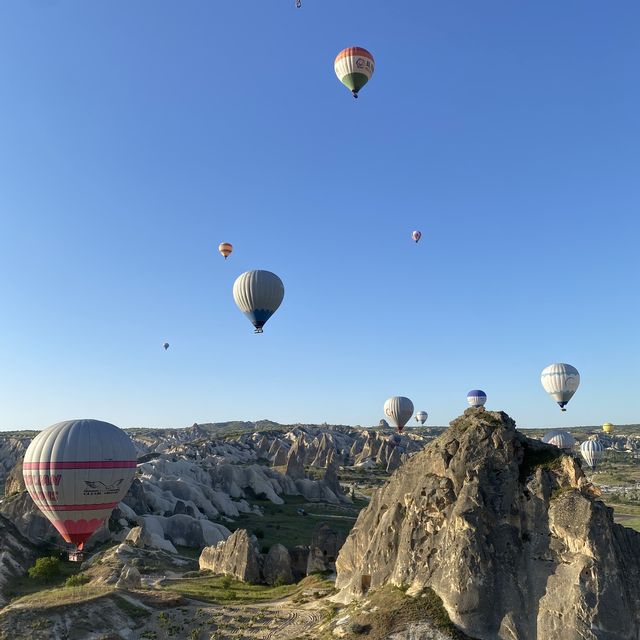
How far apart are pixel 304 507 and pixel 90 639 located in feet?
262

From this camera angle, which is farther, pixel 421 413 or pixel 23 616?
pixel 421 413

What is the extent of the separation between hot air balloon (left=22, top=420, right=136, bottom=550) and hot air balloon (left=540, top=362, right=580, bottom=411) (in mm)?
64004

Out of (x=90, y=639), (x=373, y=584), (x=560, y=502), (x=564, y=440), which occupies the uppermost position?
(x=564, y=440)

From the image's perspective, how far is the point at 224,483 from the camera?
363 ft

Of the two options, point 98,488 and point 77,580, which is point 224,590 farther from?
point 98,488

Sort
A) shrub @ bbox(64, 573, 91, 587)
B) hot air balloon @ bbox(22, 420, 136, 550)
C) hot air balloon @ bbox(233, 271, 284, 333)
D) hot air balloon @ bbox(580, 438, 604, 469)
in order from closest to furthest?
hot air balloon @ bbox(22, 420, 136, 550) → shrub @ bbox(64, 573, 91, 587) → hot air balloon @ bbox(233, 271, 284, 333) → hot air balloon @ bbox(580, 438, 604, 469)

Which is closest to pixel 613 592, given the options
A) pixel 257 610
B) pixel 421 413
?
pixel 257 610

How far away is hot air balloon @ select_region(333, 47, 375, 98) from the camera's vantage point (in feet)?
177

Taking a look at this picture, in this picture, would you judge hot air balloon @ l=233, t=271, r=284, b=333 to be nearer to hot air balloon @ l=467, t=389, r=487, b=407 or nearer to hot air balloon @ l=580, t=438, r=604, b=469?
hot air balloon @ l=467, t=389, r=487, b=407

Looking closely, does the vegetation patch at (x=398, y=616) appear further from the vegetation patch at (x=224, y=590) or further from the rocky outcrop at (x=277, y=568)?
the rocky outcrop at (x=277, y=568)

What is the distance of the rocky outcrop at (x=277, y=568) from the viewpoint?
47.2 meters

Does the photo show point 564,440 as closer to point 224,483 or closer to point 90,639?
point 224,483

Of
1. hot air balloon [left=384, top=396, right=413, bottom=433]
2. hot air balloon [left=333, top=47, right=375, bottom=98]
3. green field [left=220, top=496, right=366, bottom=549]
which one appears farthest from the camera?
hot air balloon [left=384, top=396, right=413, bottom=433]

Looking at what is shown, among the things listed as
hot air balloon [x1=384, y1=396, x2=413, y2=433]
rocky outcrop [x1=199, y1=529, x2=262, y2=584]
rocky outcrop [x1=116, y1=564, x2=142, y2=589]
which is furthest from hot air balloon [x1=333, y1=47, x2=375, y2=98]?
hot air balloon [x1=384, y1=396, x2=413, y2=433]
